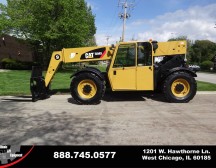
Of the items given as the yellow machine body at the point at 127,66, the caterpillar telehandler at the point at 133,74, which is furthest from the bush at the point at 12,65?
the yellow machine body at the point at 127,66

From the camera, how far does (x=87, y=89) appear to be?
1091 cm

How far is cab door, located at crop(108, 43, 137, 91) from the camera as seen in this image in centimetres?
1094

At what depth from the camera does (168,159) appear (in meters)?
5.02

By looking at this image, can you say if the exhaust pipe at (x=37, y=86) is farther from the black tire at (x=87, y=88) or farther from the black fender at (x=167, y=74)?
the black fender at (x=167, y=74)

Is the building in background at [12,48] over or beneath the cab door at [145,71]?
over

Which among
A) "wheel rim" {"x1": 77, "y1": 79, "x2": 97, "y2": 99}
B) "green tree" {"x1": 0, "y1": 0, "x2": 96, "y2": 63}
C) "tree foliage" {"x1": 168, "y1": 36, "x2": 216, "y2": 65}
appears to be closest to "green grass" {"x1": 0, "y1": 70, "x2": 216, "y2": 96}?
"wheel rim" {"x1": 77, "y1": 79, "x2": 97, "y2": 99}

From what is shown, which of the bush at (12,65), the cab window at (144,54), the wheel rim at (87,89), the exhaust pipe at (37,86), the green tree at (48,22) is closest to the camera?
the wheel rim at (87,89)

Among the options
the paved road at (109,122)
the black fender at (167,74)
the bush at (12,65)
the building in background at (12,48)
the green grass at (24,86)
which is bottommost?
the paved road at (109,122)

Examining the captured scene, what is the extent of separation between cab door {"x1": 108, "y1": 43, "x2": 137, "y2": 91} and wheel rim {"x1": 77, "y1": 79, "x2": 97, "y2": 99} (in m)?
0.70

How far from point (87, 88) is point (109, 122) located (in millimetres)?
3206

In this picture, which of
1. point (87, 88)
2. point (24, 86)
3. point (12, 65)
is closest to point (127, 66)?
point (87, 88)

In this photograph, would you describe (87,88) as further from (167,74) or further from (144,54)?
(167,74)

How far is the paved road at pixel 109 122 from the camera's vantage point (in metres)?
6.32

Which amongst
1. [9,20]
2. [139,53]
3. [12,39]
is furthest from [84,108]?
[12,39]
